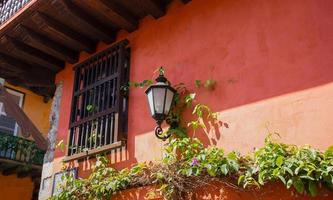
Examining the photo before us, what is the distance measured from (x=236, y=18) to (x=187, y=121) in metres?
1.40

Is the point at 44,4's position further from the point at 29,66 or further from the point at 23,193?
the point at 23,193

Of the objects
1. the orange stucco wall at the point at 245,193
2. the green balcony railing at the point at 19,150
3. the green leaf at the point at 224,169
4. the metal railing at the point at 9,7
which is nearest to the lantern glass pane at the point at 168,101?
the orange stucco wall at the point at 245,193

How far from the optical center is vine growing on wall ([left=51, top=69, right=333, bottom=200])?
10.7 feet

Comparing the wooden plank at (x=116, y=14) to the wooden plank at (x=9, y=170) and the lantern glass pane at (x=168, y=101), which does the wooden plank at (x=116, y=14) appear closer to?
the lantern glass pane at (x=168, y=101)

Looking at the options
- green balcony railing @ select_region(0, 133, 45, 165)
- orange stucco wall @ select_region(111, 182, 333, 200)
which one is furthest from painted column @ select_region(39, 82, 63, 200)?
green balcony railing @ select_region(0, 133, 45, 165)

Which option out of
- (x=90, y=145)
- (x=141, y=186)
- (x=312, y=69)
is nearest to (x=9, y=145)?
(x=90, y=145)

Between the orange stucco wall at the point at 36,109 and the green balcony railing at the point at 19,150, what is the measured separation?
1.95 feet

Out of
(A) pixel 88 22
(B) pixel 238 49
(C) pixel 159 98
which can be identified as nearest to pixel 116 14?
(A) pixel 88 22

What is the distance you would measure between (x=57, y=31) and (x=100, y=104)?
4.49 feet

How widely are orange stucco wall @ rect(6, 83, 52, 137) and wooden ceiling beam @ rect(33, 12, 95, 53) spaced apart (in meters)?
6.02

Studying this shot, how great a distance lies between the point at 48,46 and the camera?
6.44m

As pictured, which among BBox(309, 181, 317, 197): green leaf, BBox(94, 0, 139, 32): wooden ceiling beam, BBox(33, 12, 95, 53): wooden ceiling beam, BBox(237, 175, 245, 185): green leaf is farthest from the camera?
BBox(33, 12, 95, 53): wooden ceiling beam

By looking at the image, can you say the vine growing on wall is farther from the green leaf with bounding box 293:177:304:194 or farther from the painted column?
the painted column

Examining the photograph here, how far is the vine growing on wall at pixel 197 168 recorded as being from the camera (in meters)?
3.28
